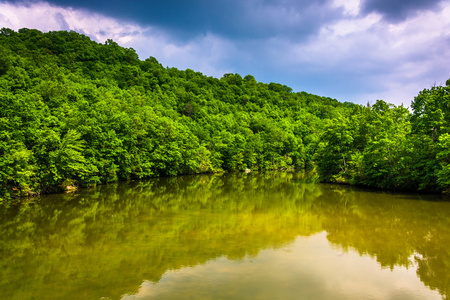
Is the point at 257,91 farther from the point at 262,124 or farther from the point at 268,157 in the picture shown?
the point at 268,157

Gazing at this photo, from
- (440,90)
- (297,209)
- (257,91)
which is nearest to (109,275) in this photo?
(297,209)

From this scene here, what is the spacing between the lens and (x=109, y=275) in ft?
28.0

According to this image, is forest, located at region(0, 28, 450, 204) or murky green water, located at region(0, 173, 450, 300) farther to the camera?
forest, located at region(0, 28, 450, 204)

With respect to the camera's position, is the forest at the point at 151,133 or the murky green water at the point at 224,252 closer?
the murky green water at the point at 224,252

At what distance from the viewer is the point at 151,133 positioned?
42938 mm

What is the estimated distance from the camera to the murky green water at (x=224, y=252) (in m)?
7.85

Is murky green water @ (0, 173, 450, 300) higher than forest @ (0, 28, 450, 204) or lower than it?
lower

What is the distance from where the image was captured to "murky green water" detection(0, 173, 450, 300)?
25.8ft

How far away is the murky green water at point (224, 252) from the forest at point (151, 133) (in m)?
5.46

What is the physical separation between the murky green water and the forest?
546cm

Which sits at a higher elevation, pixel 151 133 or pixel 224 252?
pixel 151 133

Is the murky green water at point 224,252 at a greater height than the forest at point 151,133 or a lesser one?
lesser

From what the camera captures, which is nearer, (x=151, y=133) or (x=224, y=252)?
(x=224, y=252)

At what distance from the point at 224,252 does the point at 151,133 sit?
34439mm
